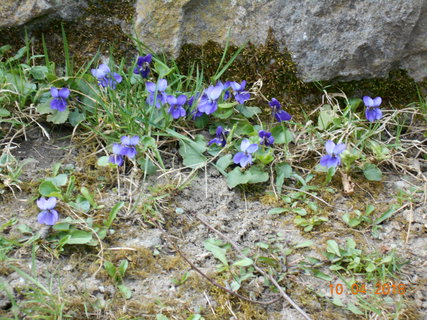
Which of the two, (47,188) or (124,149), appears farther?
(124,149)

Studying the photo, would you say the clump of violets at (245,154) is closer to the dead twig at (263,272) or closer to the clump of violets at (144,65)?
the dead twig at (263,272)

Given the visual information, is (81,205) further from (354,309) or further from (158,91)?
(354,309)

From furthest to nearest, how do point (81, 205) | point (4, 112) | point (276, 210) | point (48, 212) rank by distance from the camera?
point (4, 112), point (276, 210), point (81, 205), point (48, 212)

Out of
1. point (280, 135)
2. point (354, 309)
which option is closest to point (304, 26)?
point (280, 135)

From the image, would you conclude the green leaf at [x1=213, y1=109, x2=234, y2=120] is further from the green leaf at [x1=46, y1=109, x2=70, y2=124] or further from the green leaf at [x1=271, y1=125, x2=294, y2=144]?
the green leaf at [x1=46, y1=109, x2=70, y2=124]

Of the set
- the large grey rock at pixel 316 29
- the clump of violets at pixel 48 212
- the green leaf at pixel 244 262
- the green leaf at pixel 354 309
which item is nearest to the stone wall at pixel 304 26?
the large grey rock at pixel 316 29

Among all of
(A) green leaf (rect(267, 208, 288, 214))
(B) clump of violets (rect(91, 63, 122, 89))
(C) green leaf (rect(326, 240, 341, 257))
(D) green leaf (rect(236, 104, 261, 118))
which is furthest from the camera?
(D) green leaf (rect(236, 104, 261, 118))

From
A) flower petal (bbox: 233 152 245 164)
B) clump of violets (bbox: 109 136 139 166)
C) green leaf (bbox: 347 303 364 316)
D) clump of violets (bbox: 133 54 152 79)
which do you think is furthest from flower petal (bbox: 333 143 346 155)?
clump of violets (bbox: 133 54 152 79)
